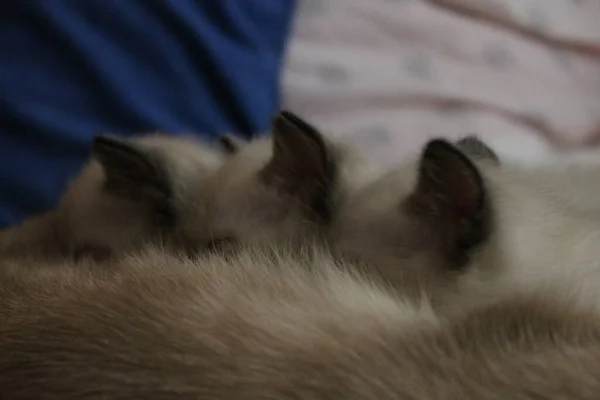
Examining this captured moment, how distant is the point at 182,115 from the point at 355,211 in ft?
1.85

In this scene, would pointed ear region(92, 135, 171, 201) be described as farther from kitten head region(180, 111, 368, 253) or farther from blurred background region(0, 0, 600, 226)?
blurred background region(0, 0, 600, 226)

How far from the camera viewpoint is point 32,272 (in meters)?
0.90

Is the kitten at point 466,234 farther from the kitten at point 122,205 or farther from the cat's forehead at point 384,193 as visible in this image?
the kitten at point 122,205

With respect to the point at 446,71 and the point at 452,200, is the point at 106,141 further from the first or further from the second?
the point at 446,71

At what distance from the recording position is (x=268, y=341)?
0.69m

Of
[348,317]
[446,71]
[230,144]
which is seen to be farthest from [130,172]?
[446,71]

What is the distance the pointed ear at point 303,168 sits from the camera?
0.94m

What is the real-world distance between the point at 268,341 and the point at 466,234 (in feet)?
0.78

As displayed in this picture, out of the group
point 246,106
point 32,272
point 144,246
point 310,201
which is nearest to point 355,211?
point 310,201

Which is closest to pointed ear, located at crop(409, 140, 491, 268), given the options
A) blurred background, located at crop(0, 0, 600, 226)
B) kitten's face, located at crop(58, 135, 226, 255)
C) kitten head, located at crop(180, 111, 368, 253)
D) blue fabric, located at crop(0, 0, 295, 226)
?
kitten head, located at crop(180, 111, 368, 253)

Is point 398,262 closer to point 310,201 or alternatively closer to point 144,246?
point 310,201

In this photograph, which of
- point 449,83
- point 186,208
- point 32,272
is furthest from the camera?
point 449,83

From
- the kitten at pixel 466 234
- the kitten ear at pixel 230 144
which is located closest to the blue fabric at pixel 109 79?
the kitten ear at pixel 230 144

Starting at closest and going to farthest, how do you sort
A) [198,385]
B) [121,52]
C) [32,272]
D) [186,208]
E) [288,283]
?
[198,385], [288,283], [32,272], [186,208], [121,52]
